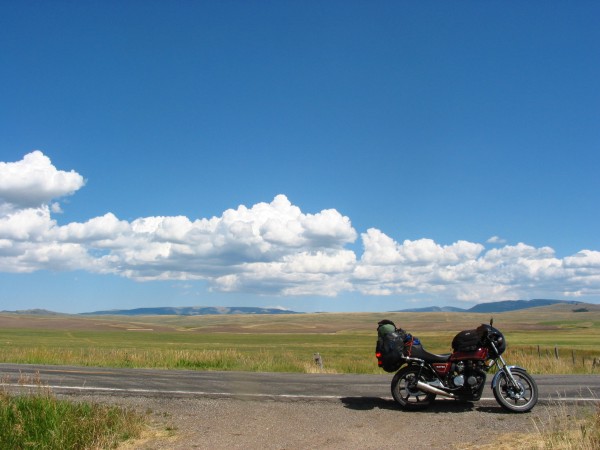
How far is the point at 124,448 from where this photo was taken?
27.8 ft

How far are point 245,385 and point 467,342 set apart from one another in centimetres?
652

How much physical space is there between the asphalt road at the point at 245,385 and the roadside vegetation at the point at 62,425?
4.77 ft

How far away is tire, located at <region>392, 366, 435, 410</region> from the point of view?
9.88 metres

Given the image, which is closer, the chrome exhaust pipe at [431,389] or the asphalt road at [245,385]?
the chrome exhaust pipe at [431,389]

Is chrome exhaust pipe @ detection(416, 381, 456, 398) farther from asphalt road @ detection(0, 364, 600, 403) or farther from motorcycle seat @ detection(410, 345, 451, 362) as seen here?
asphalt road @ detection(0, 364, 600, 403)

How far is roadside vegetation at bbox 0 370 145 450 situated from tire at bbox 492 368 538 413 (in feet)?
21.1

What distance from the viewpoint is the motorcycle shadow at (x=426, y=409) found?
32.0ft

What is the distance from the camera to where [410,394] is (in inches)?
393

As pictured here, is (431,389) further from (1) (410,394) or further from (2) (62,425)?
(2) (62,425)

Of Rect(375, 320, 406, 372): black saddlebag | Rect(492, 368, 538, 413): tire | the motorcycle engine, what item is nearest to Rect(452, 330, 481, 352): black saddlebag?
the motorcycle engine

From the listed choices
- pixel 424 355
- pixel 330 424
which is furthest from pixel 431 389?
pixel 330 424

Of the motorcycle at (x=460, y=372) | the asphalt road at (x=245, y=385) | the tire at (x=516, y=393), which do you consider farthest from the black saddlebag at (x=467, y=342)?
the asphalt road at (x=245, y=385)

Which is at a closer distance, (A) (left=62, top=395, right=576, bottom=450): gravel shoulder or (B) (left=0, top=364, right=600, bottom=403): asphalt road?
(A) (left=62, top=395, right=576, bottom=450): gravel shoulder

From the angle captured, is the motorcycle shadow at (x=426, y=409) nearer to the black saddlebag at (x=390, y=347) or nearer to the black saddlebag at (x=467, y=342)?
the black saddlebag at (x=390, y=347)
